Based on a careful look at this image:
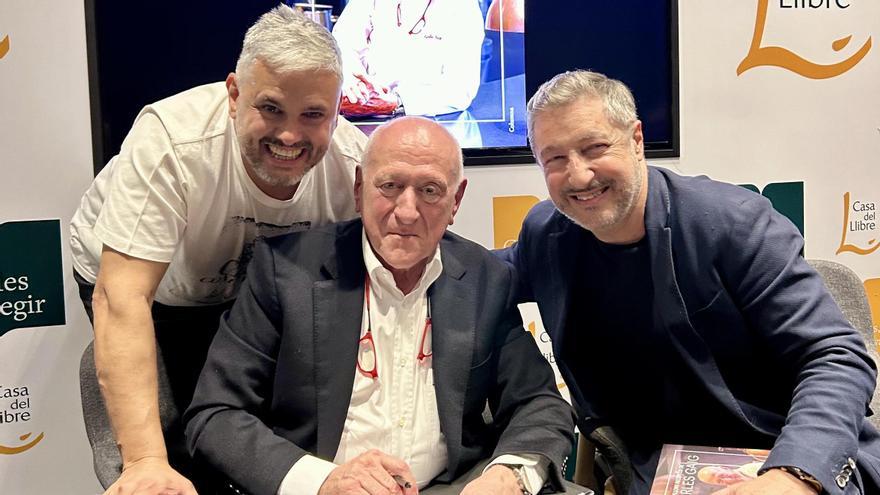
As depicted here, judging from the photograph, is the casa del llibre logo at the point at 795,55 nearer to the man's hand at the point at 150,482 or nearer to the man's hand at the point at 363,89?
the man's hand at the point at 363,89

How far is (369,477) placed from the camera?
1.75 metres

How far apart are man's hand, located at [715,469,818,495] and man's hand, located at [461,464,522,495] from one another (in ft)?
1.41

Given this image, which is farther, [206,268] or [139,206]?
[206,268]

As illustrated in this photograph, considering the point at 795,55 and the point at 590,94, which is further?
the point at 795,55

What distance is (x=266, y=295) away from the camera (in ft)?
6.52

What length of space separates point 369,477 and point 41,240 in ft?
5.82

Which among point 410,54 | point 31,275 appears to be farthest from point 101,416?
point 410,54

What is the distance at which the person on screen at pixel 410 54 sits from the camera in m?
3.31

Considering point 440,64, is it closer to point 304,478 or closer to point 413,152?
point 413,152

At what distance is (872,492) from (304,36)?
1713 mm

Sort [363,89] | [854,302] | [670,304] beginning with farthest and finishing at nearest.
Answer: [363,89] → [854,302] → [670,304]

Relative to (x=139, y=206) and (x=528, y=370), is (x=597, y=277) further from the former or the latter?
(x=139, y=206)

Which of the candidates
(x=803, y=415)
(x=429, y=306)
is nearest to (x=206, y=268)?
(x=429, y=306)

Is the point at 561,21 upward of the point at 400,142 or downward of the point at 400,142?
upward
